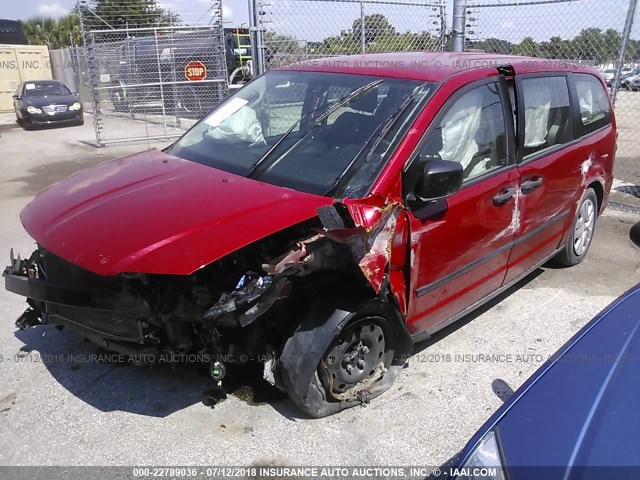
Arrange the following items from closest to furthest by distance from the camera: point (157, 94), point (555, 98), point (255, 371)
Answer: point (255, 371) → point (555, 98) → point (157, 94)

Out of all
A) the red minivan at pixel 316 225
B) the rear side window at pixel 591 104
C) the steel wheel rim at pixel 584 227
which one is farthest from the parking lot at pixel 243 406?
the rear side window at pixel 591 104

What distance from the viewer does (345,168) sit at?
9.78 ft

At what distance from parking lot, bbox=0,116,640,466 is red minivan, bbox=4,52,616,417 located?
0.22m

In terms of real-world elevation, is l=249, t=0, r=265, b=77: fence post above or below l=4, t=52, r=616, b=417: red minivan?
above

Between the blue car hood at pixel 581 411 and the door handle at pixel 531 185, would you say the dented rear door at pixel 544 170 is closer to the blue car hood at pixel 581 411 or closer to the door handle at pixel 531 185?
the door handle at pixel 531 185

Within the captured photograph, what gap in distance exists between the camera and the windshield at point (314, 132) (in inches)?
117

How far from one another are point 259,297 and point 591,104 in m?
3.76

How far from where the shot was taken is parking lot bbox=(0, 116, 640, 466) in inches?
108

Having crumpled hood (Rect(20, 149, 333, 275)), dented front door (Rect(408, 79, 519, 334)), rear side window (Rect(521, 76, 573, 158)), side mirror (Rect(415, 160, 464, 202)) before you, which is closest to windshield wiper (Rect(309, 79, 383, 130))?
dented front door (Rect(408, 79, 519, 334))

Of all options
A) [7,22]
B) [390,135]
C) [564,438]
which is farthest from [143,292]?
[7,22]

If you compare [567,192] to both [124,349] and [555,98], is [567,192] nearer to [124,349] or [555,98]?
[555,98]

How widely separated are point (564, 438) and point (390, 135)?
6.05 ft

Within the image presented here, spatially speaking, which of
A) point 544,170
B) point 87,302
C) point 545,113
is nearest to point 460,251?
point 544,170

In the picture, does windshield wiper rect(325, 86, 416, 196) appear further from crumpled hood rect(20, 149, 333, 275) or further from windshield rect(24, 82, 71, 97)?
windshield rect(24, 82, 71, 97)
